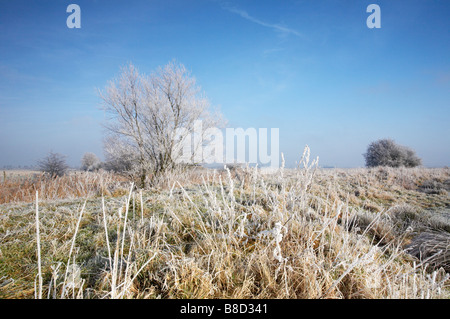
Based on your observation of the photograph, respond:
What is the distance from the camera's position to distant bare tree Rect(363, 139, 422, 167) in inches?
886

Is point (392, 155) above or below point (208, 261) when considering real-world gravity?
above

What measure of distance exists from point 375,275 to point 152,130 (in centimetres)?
1284

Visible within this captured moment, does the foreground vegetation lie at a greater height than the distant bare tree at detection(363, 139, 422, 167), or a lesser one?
lesser

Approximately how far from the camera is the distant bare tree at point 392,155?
22.5m

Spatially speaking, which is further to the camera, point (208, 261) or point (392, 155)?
point (392, 155)

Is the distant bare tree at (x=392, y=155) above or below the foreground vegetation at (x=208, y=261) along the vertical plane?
above

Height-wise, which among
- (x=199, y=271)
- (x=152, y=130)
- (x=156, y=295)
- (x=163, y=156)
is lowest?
(x=156, y=295)

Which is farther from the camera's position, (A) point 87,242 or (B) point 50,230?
(B) point 50,230

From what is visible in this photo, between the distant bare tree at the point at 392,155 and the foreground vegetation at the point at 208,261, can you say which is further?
the distant bare tree at the point at 392,155

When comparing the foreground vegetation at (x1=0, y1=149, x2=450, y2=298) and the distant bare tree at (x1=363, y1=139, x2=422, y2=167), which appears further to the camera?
the distant bare tree at (x1=363, y1=139, x2=422, y2=167)

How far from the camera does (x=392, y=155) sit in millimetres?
23109
